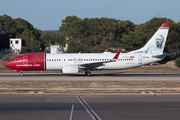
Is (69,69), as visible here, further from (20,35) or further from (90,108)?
(20,35)

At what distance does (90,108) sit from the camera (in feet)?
45.2

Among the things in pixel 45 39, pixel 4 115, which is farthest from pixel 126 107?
pixel 45 39

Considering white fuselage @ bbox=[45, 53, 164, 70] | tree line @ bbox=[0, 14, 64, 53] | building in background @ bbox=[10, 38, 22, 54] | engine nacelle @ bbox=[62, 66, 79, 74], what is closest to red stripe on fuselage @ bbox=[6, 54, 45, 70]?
white fuselage @ bbox=[45, 53, 164, 70]

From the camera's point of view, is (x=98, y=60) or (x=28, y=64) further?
(x=98, y=60)

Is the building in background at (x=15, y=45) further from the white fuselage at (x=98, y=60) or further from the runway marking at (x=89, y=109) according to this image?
the runway marking at (x=89, y=109)

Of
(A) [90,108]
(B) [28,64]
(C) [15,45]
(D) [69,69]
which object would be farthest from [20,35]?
(A) [90,108]

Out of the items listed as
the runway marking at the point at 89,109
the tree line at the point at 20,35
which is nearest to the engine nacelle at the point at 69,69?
the runway marking at the point at 89,109

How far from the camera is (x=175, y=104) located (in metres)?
14.9

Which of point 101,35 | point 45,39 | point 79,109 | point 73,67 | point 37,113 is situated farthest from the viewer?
point 45,39

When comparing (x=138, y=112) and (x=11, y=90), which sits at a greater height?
(x=138, y=112)

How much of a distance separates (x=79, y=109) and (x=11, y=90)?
8943mm

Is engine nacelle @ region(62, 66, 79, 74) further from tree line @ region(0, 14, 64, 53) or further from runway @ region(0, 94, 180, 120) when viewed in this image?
tree line @ region(0, 14, 64, 53)

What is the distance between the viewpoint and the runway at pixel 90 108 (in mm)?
11852

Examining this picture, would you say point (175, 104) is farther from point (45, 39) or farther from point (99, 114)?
point (45, 39)
